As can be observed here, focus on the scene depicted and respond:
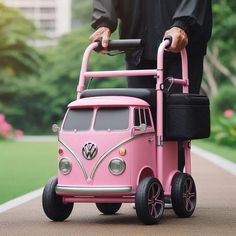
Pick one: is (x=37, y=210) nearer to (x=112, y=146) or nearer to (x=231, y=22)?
(x=112, y=146)

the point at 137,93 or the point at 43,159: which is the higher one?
the point at 137,93

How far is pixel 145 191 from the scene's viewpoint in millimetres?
6914

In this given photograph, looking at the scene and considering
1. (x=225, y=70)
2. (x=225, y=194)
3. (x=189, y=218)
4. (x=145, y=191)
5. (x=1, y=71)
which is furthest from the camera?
(x=1, y=71)

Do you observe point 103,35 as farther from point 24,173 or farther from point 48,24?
point 48,24

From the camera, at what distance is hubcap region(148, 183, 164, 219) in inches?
278

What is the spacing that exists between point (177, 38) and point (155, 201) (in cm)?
121

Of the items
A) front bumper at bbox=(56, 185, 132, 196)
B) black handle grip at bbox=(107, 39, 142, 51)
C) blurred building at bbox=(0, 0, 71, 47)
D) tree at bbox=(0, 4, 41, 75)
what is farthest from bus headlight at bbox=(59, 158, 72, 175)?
blurred building at bbox=(0, 0, 71, 47)

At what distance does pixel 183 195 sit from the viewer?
7465mm

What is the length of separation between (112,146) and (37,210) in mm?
1701

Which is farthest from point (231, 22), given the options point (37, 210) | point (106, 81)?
point (106, 81)

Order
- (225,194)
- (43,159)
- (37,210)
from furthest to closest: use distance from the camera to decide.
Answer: (43,159), (225,194), (37,210)

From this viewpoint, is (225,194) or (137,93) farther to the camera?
(225,194)

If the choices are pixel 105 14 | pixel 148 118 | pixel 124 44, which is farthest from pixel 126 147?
pixel 105 14

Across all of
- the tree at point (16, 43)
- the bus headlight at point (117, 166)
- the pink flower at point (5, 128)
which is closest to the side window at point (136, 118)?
the bus headlight at point (117, 166)
